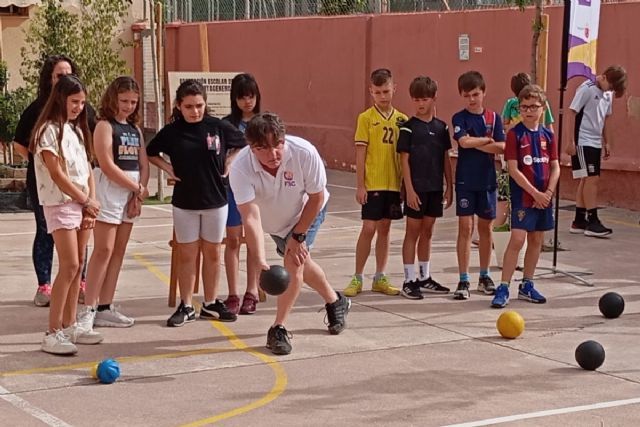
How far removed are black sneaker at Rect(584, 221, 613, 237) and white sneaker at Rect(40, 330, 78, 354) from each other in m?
7.02

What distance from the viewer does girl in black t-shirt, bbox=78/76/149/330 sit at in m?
8.29

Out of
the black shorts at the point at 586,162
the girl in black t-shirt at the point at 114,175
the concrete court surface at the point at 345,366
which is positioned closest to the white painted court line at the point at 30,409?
the concrete court surface at the point at 345,366

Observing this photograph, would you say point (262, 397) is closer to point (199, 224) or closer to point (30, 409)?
point (30, 409)

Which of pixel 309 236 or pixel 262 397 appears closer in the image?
pixel 262 397

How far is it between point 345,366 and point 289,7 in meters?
16.7

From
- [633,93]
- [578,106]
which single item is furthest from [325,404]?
[633,93]

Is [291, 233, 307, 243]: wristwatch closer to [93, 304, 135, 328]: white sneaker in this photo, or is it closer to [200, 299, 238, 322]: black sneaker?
[200, 299, 238, 322]: black sneaker

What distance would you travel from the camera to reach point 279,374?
727cm

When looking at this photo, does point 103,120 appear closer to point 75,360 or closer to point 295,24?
point 75,360

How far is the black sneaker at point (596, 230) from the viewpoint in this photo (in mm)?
12930

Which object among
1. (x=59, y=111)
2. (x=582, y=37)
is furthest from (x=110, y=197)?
(x=582, y=37)

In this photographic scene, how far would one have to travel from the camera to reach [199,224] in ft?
28.2

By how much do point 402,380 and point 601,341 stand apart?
71.5 inches

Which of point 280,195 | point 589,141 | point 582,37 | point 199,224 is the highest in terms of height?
point 582,37
